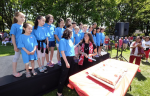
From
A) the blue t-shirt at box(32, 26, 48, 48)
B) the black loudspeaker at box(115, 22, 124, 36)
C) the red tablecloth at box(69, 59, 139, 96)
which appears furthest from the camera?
the black loudspeaker at box(115, 22, 124, 36)

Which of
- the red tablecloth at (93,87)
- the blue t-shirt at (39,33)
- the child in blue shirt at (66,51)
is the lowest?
the red tablecloth at (93,87)

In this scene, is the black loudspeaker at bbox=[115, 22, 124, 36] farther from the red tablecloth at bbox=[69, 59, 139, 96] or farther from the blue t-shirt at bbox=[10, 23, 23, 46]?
the blue t-shirt at bbox=[10, 23, 23, 46]

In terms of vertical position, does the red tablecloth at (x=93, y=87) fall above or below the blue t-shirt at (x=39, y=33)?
below

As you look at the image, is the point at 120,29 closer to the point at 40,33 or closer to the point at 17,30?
the point at 40,33

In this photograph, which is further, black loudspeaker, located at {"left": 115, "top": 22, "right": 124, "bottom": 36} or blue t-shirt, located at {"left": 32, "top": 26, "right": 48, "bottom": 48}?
black loudspeaker, located at {"left": 115, "top": 22, "right": 124, "bottom": 36}

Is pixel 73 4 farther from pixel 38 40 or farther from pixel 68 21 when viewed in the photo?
pixel 38 40

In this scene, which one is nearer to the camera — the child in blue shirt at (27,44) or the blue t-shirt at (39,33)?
the child in blue shirt at (27,44)

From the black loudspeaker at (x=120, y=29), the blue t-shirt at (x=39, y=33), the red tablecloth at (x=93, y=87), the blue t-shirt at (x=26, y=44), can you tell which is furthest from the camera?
the black loudspeaker at (x=120, y=29)

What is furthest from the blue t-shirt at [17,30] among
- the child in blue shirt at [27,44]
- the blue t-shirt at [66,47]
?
the blue t-shirt at [66,47]

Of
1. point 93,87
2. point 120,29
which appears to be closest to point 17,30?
point 93,87

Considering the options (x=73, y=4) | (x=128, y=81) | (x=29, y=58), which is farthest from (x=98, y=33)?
(x=73, y=4)

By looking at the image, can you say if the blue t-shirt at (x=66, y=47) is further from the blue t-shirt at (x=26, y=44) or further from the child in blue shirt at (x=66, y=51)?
the blue t-shirt at (x=26, y=44)

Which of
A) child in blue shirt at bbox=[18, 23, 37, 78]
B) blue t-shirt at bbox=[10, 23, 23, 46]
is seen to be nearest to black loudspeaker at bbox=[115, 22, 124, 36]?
child in blue shirt at bbox=[18, 23, 37, 78]

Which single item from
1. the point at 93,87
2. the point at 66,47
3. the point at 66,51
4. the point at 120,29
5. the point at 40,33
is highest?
the point at 120,29
